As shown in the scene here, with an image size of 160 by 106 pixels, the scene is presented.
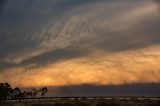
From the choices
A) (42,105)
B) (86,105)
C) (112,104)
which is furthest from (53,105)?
(112,104)

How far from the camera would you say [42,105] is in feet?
477

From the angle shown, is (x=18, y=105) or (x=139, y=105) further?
(x=18, y=105)

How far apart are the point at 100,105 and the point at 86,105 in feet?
21.2

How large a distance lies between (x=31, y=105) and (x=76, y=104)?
18829mm

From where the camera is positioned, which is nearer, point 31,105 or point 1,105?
point 31,105

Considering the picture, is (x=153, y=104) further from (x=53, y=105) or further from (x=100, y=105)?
(x=53, y=105)

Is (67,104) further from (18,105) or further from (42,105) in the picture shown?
(18,105)

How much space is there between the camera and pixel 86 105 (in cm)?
14300

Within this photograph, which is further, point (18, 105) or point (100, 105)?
point (18, 105)

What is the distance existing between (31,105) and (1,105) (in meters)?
22.2

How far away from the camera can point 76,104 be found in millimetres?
143125

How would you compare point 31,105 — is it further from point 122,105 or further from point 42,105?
point 122,105

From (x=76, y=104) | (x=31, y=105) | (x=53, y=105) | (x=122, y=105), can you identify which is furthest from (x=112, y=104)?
(x=31, y=105)

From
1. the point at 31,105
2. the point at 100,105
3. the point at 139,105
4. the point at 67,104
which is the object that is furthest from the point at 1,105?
the point at 139,105
